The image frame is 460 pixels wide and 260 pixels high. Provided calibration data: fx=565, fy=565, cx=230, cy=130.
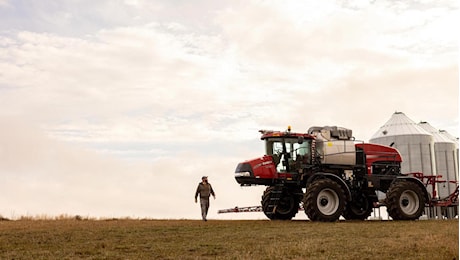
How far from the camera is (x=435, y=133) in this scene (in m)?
→ 44.4

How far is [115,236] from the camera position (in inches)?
683

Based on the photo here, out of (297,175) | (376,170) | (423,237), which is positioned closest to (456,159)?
(376,170)

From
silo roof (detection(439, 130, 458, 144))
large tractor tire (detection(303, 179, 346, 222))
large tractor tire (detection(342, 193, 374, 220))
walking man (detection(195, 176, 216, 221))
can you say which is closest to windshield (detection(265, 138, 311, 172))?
large tractor tire (detection(303, 179, 346, 222))

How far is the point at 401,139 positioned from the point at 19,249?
100ft

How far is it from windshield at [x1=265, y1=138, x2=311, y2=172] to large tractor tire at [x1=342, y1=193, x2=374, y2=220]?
3.91m

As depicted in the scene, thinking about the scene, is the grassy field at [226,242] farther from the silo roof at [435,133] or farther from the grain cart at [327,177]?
the silo roof at [435,133]

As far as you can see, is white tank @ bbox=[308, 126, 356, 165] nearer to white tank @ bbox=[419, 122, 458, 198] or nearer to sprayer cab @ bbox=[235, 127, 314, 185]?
sprayer cab @ bbox=[235, 127, 314, 185]

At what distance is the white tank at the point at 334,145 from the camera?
25156mm

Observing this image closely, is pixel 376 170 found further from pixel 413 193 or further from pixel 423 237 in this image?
pixel 423 237

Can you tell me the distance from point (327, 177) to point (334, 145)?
2074mm

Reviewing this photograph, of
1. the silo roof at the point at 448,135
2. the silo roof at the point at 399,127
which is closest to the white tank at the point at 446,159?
the silo roof at the point at 448,135

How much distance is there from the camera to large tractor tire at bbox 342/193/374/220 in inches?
1051

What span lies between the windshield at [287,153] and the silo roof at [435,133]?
72.4ft

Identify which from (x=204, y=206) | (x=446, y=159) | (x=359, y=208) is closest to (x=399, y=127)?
(x=446, y=159)
